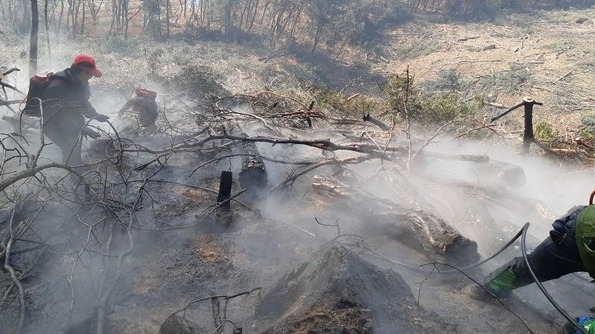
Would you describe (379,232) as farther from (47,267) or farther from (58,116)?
(58,116)

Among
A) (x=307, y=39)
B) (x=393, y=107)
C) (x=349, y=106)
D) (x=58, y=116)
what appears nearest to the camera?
(x=58, y=116)

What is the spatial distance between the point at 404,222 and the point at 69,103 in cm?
422

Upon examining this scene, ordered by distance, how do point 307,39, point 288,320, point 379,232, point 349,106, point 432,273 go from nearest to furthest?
point 288,320 → point 432,273 → point 379,232 → point 349,106 → point 307,39

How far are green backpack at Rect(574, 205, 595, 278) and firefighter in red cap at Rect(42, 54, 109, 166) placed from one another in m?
5.01

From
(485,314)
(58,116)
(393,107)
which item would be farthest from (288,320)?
(393,107)

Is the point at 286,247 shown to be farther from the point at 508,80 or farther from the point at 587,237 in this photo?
the point at 508,80

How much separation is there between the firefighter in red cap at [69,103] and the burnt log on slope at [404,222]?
10.4ft

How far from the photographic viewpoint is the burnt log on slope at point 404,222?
394cm

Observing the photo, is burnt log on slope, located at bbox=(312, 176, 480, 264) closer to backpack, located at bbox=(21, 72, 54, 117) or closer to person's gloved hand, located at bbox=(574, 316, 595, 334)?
person's gloved hand, located at bbox=(574, 316, 595, 334)

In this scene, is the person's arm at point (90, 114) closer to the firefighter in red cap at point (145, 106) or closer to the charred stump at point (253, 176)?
the firefighter in red cap at point (145, 106)

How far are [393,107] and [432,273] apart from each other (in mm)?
5288

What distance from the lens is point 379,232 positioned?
453 cm

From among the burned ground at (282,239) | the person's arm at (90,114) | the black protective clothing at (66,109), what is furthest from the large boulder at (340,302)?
the person's arm at (90,114)

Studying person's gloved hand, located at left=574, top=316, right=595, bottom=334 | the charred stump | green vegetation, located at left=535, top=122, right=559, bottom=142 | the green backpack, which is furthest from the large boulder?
green vegetation, located at left=535, top=122, right=559, bottom=142
